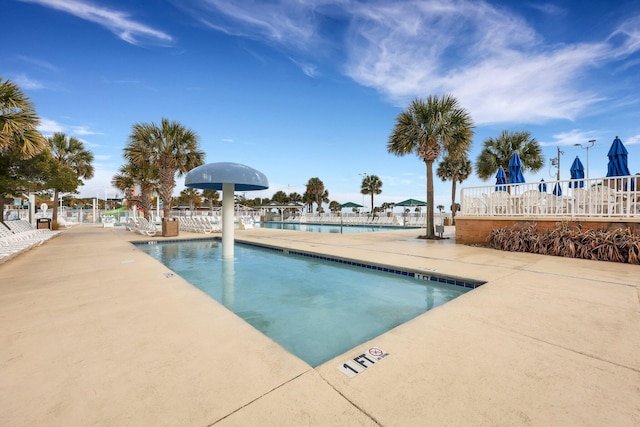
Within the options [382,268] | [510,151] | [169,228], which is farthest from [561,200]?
[169,228]

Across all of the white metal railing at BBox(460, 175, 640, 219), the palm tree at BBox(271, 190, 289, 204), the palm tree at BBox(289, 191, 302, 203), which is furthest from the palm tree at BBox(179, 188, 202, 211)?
the white metal railing at BBox(460, 175, 640, 219)

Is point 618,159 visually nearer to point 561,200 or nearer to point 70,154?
point 561,200

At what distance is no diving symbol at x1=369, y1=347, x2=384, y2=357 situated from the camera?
85.5 inches

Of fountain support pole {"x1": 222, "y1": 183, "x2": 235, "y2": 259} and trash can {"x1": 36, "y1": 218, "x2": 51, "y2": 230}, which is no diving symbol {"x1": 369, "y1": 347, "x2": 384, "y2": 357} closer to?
fountain support pole {"x1": 222, "y1": 183, "x2": 235, "y2": 259}

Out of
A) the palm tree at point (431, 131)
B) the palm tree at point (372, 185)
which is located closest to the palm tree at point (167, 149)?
the palm tree at point (431, 131)

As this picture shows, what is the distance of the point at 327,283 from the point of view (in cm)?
563

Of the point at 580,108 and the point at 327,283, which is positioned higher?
the point at 580,108

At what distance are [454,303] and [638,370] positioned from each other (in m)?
1.65

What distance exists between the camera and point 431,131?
37.7 ft

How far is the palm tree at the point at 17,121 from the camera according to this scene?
7410 mm

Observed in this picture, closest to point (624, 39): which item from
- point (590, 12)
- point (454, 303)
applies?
point (590, 12)

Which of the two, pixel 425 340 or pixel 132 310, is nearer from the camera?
pixel 425 340

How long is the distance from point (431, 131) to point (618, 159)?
19.1 feet

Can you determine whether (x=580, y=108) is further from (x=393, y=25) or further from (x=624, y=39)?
(x=393, y=25)
